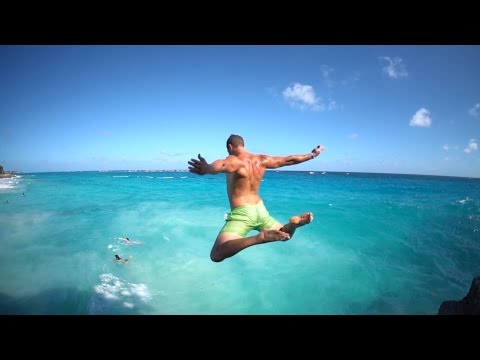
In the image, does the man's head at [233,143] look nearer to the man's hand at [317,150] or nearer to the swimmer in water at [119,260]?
the man's hand at [317,150]

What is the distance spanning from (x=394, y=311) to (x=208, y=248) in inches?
299

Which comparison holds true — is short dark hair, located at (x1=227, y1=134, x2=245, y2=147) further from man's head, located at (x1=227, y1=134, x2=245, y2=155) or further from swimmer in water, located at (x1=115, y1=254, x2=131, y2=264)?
swimmer in water, located at (x1=115, y1=254, x2=131, y2=264)

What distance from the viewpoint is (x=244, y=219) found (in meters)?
3.86

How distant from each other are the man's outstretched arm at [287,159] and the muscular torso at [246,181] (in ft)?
0.38

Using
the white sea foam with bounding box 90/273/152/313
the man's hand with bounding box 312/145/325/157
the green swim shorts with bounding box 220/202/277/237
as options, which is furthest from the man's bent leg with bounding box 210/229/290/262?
the white sea foam with bounding box 90/273/152/313

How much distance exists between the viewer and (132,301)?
7926 mm

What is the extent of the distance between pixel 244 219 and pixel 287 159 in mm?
1150

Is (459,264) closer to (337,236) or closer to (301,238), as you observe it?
(337,236)

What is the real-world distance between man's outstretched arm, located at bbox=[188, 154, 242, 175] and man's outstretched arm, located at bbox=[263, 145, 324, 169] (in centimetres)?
60

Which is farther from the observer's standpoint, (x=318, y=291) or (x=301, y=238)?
(x=301, y=238)
